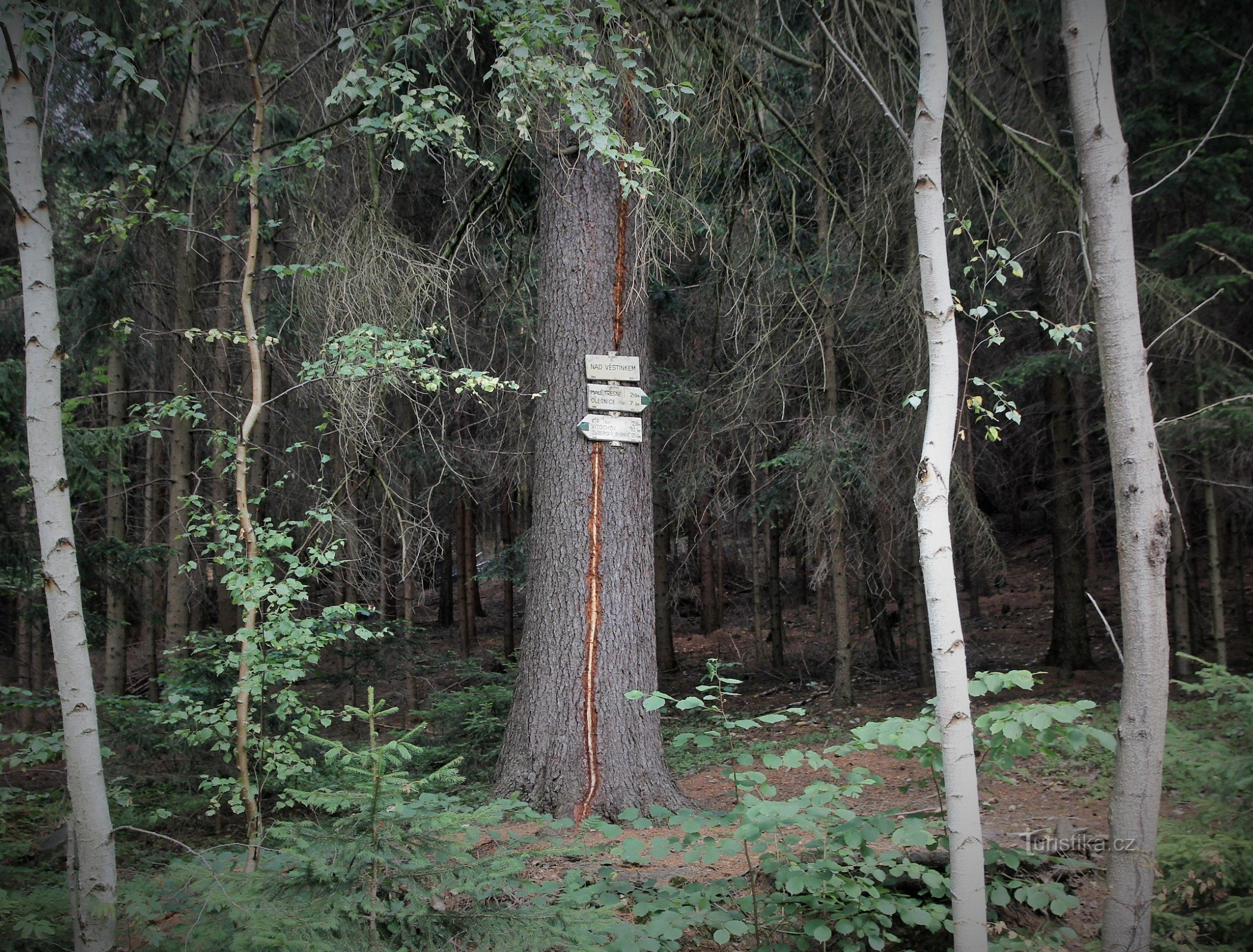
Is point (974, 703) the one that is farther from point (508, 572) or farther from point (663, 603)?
point (508, 572)

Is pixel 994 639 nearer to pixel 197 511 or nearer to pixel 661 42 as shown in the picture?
pixel 661 42

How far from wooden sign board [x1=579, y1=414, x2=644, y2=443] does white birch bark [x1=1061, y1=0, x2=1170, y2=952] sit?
260 centimetres

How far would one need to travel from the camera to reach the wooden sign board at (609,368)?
508cm

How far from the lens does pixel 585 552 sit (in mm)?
4965

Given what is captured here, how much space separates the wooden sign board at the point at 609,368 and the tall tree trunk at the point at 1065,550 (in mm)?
6891

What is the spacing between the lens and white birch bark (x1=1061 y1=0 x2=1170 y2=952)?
3.04 metres

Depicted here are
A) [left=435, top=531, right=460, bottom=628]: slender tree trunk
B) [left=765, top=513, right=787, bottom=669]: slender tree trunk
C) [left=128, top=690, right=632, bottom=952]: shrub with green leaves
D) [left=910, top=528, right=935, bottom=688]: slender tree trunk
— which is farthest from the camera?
[left=435, top=531, right=460, bottom=628]: slender tree trunk

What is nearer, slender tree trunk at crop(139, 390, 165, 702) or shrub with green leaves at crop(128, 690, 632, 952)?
shrub with green leaves at crop(128, 690, 632, 952)

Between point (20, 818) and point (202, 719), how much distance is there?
149 inches

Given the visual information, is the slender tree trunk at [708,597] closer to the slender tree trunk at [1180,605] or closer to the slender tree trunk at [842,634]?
the slender tree trunk at [842,634]

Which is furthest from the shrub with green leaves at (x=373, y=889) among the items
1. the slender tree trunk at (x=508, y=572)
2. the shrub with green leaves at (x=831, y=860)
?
the slender tree trunk at (x=508, y=572)

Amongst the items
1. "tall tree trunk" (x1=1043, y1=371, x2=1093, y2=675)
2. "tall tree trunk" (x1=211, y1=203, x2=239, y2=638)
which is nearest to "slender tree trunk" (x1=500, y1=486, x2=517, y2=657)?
"tall tree trunk" (x1=211, y1=203, x2=239, y2=638)

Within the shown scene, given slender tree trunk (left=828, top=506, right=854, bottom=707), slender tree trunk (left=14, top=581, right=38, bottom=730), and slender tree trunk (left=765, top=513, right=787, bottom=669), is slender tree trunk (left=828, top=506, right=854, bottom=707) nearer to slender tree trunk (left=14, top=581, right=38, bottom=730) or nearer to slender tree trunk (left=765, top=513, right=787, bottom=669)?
slender tree trunk (left=765, top=513, right=787, bottom=669)

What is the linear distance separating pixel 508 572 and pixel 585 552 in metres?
6.35
